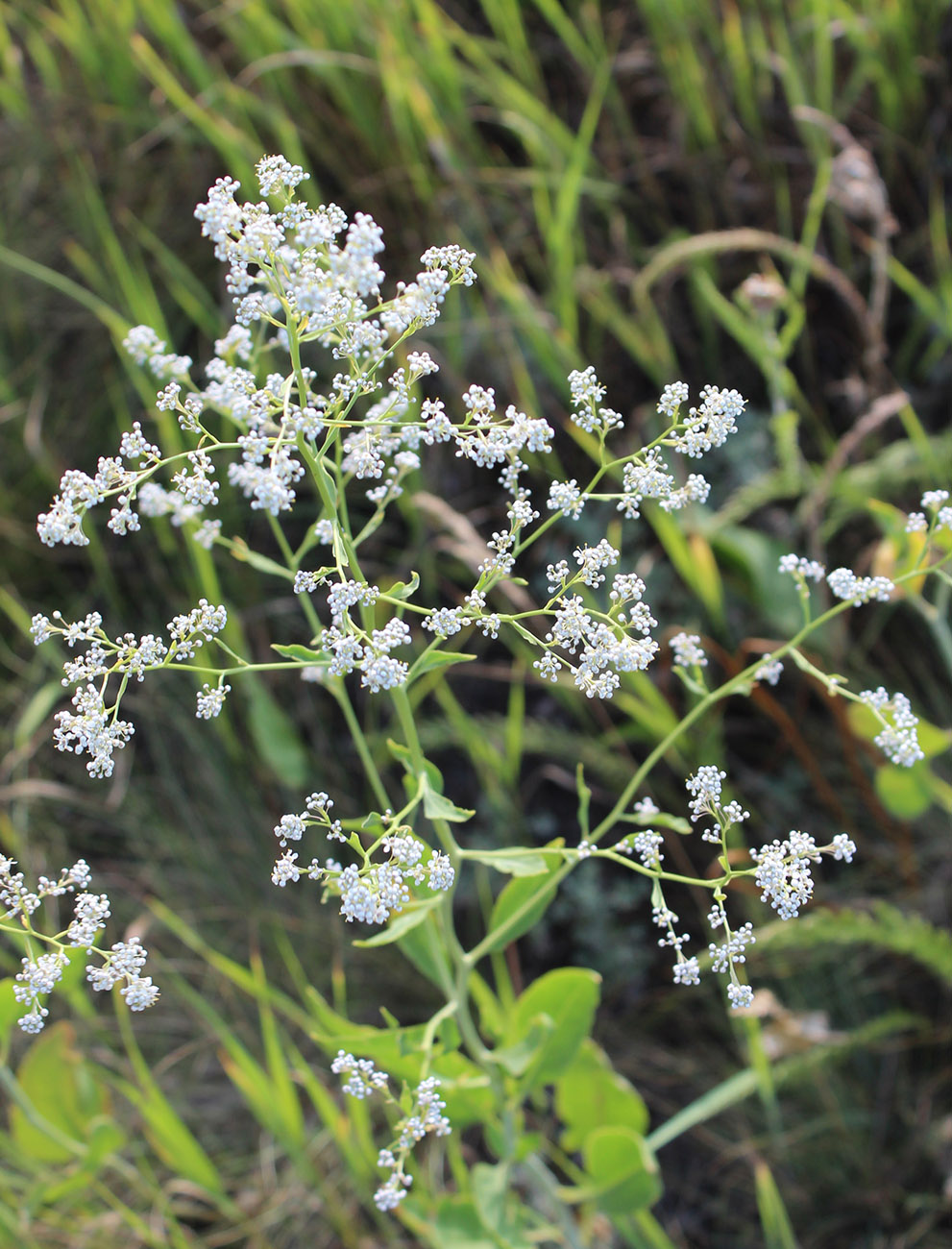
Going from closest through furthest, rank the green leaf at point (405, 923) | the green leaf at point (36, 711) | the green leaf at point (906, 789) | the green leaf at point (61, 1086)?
the green leaf at point (405, 923) < the green leaf at point (906, 789) < the green leaf at point (61, 1086) < the green leaf at point (36, 711)

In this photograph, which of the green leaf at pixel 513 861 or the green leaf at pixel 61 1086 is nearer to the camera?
the green leaf at pixel 513 861

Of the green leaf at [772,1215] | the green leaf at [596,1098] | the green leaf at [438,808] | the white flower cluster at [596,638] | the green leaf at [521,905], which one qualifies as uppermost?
the white flower cluster at [596,638]

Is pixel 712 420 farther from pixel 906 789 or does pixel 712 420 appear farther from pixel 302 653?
pixel 906 789

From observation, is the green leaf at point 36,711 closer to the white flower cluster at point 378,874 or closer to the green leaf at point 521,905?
the green leaf at point 521,905

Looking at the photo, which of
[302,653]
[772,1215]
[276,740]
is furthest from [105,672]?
[772,1215]

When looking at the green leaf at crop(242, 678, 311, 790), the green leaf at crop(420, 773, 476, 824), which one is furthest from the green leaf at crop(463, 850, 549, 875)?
the green leaf at crop(242, 678, 311, 790)

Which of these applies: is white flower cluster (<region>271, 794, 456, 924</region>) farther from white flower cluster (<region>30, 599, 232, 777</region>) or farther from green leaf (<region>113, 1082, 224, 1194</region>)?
green leaf (<region>113, 1082, 224, 1194</region>)

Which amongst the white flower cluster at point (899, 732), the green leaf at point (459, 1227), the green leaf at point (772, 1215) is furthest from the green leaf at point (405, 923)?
the green leaf at point (772, 1215)
